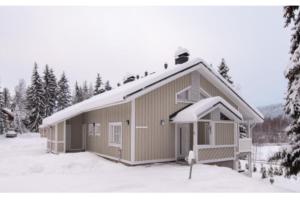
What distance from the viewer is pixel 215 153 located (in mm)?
11500

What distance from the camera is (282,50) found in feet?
30.7

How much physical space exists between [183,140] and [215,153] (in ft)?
4.69

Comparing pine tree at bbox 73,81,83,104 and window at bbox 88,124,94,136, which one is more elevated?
pine tree at bbox 73,81,83,104

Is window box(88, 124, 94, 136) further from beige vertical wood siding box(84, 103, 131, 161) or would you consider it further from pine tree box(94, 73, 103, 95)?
pine tree box(94, 73, 103, 95)

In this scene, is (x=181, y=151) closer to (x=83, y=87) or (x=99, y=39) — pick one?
(x=99, y=39)

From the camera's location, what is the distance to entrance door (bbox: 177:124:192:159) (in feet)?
39.4

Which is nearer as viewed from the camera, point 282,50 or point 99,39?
point 282,50

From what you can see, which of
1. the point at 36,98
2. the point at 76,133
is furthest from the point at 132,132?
the point at 36,98

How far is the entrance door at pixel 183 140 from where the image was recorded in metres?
12.0

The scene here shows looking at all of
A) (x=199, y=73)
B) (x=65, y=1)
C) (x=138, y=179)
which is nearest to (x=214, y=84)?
(x=199, y=73)

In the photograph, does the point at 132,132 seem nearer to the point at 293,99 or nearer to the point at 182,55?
the point at 182,55

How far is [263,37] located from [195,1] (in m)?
3.55

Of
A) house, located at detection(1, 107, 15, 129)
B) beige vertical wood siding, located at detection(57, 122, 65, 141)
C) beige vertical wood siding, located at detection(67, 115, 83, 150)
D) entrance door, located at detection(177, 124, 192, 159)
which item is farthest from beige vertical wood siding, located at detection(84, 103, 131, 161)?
house, located at detection(1, 107, 15, 129)

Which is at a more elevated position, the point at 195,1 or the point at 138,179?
the point at 195,1
